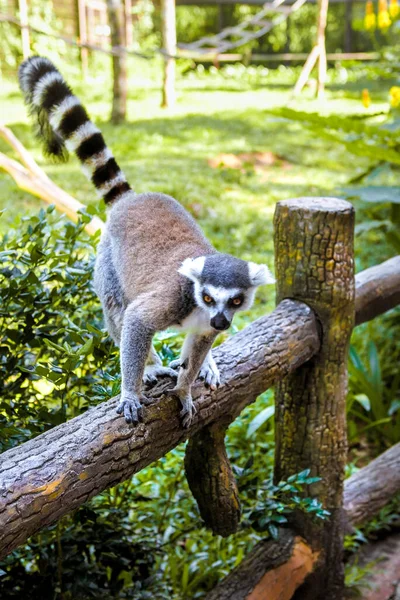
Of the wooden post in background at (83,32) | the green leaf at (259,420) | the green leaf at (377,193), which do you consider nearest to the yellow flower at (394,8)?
the green leaf at (377,193)

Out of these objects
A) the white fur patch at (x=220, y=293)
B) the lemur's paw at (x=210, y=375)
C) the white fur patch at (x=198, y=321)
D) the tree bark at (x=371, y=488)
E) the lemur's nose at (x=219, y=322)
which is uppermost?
the white fur patch at (x=220, y=293)

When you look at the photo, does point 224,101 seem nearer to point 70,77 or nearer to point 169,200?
point 70,77

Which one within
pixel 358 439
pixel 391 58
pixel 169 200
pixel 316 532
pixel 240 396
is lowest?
pixel 358 439

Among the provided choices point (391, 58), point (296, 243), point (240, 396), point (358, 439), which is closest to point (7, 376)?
point (240, 396)

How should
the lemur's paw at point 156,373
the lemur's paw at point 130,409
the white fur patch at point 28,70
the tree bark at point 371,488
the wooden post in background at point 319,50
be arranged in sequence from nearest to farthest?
the lemur's paw at point 130,409, the lemur's paw at point 156,373, the white fur patch at point 28,70, the tree bark at point 371,488, the wooden post in background at point 319,50

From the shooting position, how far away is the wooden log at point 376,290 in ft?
8.61

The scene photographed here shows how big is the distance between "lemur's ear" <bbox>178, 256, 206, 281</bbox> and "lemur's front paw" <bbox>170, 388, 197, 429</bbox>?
32 centimetres

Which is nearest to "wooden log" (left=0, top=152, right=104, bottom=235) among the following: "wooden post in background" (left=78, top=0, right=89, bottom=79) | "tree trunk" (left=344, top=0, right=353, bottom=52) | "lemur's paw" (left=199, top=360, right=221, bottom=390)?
"lemur's paw" (left=199, top=360, right=221, bottom=390)

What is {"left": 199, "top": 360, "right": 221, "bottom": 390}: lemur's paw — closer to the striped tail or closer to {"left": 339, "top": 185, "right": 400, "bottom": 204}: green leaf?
the striped tail

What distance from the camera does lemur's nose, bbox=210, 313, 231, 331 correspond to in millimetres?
1787

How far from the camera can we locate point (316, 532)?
2.48m

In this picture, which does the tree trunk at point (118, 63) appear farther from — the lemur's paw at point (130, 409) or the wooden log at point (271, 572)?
the lemur's paw at point (130, 409)

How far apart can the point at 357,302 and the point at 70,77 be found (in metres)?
9.44

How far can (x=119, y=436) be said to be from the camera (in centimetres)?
163
